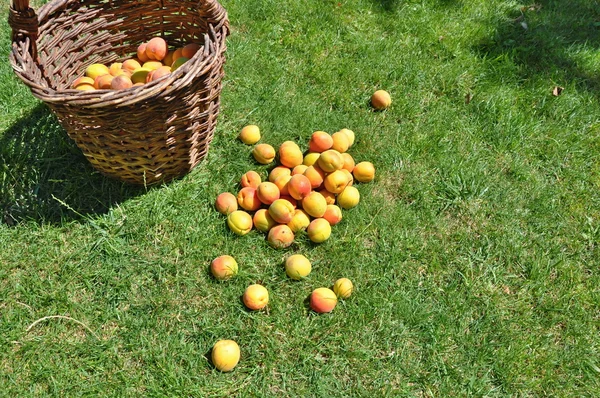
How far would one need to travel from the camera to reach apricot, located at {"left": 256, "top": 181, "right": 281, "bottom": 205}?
2.52m

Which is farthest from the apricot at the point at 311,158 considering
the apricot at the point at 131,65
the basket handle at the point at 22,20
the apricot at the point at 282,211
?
the basket handle at the point at 22,20

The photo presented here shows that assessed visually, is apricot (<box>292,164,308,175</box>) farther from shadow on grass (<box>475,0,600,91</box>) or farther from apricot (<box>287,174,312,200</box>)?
shadow on grass (<box>475,0,600,91</box>)

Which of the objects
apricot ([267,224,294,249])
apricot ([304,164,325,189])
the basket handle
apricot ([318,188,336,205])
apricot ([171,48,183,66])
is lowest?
apricot ([267,224,294,249])

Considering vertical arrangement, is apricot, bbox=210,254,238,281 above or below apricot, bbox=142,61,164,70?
below

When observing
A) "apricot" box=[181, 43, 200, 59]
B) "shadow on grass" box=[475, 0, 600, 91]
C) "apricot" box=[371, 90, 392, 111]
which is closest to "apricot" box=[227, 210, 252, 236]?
"apricot" box=[181, 43, 200, 59]

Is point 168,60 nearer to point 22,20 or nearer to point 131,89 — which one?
point 22,20

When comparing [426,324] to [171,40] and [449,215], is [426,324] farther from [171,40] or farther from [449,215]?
[171,40]

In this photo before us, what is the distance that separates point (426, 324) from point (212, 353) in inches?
41.2

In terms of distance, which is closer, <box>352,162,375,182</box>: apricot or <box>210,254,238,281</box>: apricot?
<box>210,254,238,281</box>: apricot

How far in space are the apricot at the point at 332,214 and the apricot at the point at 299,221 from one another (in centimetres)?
11

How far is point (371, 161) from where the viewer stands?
2.99m

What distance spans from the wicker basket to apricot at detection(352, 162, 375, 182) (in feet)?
2.92

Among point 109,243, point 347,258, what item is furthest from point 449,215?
point 109,243

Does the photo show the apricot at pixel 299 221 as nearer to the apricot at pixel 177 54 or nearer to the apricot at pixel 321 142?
the apricot at pixel 321 142
